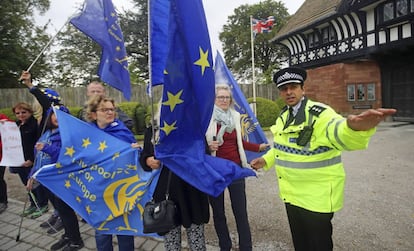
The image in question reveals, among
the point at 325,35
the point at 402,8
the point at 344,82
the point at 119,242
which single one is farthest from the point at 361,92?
the point at 119,242

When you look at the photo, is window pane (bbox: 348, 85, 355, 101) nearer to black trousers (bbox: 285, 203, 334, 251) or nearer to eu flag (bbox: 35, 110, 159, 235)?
black trousers (bbox: 285, 203, 334, 251)

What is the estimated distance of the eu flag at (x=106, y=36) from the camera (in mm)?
3396

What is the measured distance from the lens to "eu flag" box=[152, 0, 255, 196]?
1.79m

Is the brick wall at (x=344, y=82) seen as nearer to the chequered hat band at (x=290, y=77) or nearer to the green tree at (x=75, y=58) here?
the chequered hat band at (x=290, y=77)

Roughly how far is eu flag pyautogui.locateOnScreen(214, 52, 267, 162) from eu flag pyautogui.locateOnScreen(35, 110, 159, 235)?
1.43m

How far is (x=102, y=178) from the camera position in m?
2.55

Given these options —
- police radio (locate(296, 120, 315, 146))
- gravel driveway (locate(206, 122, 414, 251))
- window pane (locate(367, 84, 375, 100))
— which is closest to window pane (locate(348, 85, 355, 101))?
window pane (locate(367, 84, 375, 100))

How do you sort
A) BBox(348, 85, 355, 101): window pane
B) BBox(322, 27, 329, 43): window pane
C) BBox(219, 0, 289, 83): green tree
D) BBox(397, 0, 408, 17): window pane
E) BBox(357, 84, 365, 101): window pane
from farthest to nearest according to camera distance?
1. BBox(219, 0, 289, 83): green tree
2. BBox(322, 27, 329, 43): window pane
3. BBox(348, 85, 355, 101): window pane
4. BBox(357, 84, 365, 101): window pane
5. BBox(397, 0, 408, 17): window pane

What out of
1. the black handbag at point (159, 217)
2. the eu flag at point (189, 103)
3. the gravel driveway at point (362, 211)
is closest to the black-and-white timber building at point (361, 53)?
the gravel driveway at point (362, 211)

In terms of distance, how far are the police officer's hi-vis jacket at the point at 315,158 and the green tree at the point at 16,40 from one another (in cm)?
A: 2051

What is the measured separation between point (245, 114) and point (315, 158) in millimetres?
1526

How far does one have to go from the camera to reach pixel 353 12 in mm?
14438

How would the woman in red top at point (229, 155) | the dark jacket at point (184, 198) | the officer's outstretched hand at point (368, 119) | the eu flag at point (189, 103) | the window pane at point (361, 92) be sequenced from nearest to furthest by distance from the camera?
1. the officer's outstretched hand at point (368, 119)
2. the eu flag at point (189, 103)
3. the dark jacket at point (184, 198)
4. the woman in red top at point (229, 155)
5. the window pane at point (361, 92)

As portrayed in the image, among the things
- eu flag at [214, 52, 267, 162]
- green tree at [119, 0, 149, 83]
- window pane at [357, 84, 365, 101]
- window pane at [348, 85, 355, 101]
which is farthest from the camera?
green tree at [119, 0, 149, 83]
